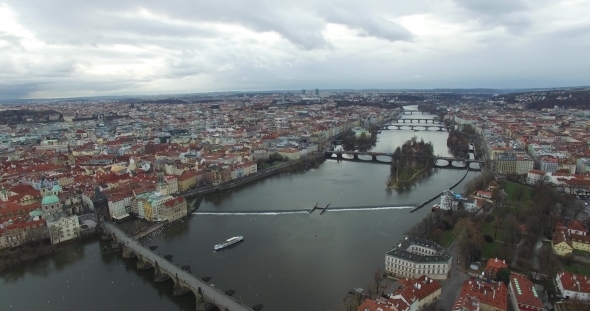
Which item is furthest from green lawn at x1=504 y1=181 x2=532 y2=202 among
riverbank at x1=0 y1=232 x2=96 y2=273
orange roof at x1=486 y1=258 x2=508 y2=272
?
riverbank at x1=0 y1=232 x2=96 y2=273

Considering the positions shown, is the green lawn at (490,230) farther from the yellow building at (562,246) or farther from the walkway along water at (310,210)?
the walkway along water at (310,210)

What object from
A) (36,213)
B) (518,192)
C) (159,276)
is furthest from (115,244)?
(518,192)

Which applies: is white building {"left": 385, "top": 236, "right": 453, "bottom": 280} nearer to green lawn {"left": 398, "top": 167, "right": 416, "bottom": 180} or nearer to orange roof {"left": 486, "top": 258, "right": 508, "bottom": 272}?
orange roof {"left": 486, "top": 258, "right": 508, "bottom": 272}

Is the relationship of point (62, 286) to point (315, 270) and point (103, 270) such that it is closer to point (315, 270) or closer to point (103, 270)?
point (103, 270)

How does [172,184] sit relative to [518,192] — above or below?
above

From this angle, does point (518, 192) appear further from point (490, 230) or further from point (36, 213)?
point (36, 213)

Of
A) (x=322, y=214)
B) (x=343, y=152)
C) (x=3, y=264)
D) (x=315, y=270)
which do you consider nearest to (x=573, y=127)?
(x=343, y=152)

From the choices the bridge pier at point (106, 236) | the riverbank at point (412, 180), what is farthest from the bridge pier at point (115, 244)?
the riverbank at point (412, 180)
